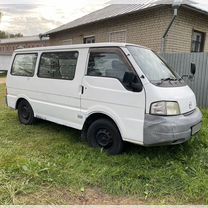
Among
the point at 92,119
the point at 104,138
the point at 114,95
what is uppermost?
the point at 114,95

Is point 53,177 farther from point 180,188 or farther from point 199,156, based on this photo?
point 199,156

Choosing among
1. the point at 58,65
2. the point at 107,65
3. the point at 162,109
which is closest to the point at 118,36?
the point at 58,65

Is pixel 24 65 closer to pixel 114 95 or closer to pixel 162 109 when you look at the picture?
pixel 114 95

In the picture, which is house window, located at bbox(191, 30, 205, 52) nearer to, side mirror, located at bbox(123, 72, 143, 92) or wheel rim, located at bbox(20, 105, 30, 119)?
wheel rim, located at bbox(20, 105, 30, 119)

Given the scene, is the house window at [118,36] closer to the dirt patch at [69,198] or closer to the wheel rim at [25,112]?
the wheel rim at [25,112]

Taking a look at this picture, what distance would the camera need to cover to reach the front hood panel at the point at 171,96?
13.4 ft

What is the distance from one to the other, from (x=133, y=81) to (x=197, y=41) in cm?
940

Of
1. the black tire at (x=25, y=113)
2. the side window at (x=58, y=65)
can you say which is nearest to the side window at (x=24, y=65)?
the side window at (x=58, y=65)

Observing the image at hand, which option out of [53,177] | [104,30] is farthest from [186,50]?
[53,177]

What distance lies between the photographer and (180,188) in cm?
363

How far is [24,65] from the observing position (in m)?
6.48

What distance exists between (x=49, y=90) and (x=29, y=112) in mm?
1159

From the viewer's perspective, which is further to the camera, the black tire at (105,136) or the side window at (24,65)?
the side window at (24,65)

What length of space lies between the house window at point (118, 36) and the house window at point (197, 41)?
313cm
